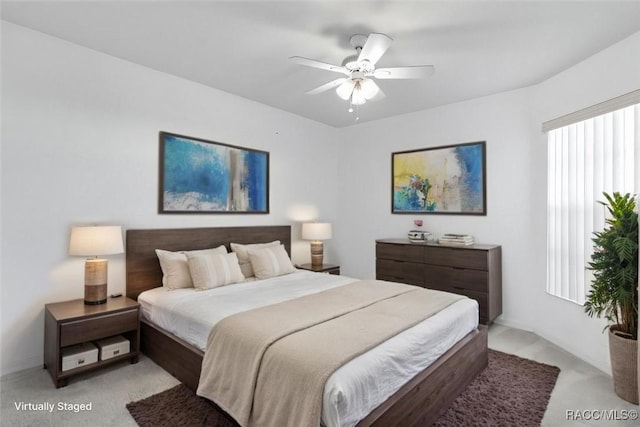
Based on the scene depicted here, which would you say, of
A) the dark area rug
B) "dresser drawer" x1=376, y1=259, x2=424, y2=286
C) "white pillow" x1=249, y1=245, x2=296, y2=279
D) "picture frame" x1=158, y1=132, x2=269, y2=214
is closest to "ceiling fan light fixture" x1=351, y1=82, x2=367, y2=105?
"picture frame" x1=158, y1=132, x2=269, y2=214

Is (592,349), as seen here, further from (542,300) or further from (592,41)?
(592,41)

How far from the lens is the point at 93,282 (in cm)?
269

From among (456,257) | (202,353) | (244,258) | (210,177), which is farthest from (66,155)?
(456,257)

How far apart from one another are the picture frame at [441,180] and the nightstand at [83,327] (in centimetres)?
358

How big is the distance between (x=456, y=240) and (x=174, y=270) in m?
3.16

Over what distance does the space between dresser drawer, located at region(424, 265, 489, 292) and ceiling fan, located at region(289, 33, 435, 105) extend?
7.09 feet

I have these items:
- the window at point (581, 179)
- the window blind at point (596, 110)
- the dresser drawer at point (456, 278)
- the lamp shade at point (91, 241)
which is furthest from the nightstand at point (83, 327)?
the window blind at point (596, 110)

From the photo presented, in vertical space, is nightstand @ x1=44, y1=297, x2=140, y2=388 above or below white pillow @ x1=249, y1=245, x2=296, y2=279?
below

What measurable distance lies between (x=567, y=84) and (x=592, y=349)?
2494 mm

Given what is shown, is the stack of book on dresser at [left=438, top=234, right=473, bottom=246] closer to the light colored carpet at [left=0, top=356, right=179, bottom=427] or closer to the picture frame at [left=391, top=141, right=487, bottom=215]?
the picture frame at [left=391, top=141, right=487, bottom=215]

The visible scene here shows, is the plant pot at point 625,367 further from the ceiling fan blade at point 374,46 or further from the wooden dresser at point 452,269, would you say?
the ceiling fan blade at point 374,46

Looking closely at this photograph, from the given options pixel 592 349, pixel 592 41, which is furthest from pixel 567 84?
pixel 592 349

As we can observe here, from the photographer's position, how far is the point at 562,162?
10.7 ft

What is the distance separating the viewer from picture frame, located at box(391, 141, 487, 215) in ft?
13.3
